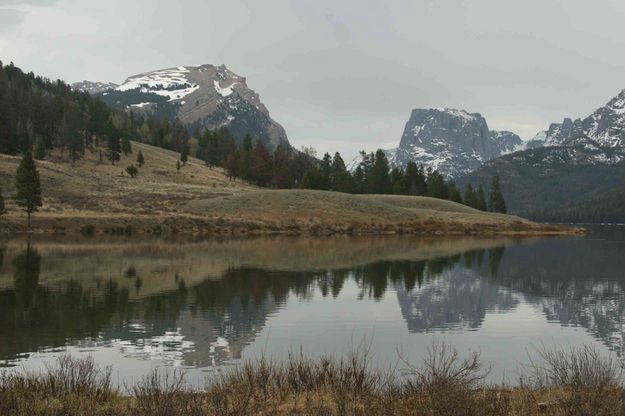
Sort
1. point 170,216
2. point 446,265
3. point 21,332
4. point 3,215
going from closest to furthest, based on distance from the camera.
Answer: point 21,332 < point 446,265 < point 3,215 < point 170,216

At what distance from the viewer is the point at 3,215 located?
3775 inches

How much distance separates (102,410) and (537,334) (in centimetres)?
2050

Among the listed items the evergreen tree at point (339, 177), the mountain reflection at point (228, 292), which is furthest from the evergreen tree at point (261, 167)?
the mountain reflection at point (228, 292)

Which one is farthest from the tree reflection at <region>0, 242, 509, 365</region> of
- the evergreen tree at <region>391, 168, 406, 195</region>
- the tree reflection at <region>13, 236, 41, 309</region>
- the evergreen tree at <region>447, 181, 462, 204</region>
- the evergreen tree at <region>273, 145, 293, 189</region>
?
the evergreen tree at <region>447, 181, 462, 204</region>

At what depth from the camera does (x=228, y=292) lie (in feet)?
121

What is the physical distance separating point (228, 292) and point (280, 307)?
17.3 ft

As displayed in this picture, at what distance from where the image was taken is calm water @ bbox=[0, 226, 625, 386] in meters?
22.6

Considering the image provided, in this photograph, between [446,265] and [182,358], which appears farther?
[446,265]

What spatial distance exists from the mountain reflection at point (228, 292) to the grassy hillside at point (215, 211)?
32.6m

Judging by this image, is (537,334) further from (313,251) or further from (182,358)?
(313,251)

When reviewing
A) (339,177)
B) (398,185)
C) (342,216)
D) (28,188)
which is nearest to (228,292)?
(28,188)

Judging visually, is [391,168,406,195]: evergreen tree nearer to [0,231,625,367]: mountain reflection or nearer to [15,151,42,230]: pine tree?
[15,151,42,230]: pine tree

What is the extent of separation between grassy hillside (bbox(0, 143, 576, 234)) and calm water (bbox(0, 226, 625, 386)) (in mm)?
38930

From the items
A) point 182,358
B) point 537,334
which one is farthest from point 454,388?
point 537,334
